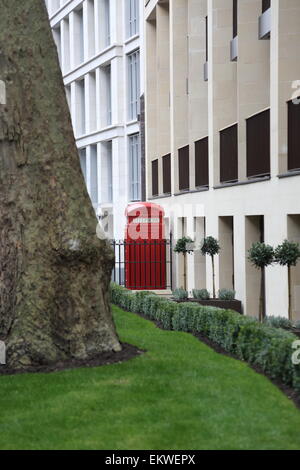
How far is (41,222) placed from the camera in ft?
36.1

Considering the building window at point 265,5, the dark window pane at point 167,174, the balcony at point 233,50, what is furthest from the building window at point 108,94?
the building window at point 265,5

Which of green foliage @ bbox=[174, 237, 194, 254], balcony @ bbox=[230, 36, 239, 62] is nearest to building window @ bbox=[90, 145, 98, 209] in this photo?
green foliage @ bbox=[174, 237, 194, 254]

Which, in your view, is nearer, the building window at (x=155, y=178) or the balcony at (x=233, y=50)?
the balcony at (x=233, y=50)

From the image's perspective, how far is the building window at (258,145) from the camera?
61.3ft

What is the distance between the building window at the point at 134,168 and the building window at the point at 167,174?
9.59 metres

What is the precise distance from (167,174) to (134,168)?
37.7ft

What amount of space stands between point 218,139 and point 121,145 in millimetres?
21070

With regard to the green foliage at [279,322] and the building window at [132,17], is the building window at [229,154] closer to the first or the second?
the green foliage at [279,322]

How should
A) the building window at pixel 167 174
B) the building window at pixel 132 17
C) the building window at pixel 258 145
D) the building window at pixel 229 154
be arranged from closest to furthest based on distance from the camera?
the building window at pixel 258 145, the building window at pixel 229 154, the building window at pixel 167 174, the building window at pixel 132 17

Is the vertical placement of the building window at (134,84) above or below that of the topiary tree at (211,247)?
above

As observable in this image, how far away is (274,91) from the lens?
685 inches

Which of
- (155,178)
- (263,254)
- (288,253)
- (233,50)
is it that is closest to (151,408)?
(288,253)
